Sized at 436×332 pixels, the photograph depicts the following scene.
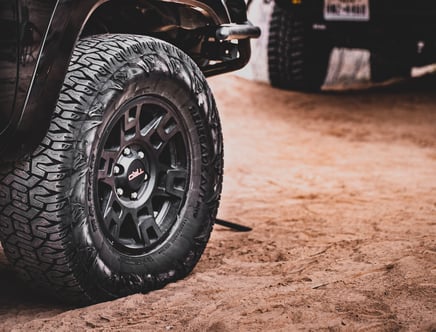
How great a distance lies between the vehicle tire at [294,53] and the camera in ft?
29.2

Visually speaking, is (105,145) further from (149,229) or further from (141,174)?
(149,229)

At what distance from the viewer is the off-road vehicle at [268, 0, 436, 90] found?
793 cm

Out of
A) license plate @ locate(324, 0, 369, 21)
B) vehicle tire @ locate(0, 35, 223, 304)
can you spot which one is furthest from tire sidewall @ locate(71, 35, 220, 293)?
license plate @ locate(324, 0, 369, 21)

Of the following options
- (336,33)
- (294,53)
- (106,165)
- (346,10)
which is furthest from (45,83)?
(294,53)

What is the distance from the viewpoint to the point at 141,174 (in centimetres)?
325

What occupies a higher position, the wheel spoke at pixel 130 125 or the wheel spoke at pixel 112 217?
the wheel spoke at pixel 130 125

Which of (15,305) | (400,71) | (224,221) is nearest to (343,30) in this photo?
(400,71)

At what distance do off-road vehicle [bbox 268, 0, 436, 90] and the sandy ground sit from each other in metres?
0.94

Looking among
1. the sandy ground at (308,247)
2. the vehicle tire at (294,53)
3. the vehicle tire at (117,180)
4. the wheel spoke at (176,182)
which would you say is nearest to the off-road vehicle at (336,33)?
the vehicle tire at (294,53)

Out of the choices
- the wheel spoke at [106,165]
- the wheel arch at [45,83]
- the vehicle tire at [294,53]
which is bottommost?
the vehicle tire at [294,53]

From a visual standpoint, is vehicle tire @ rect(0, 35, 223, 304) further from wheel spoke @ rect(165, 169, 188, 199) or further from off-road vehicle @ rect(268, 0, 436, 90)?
off-road vehicle @ rect(268, 0, 436, 90)

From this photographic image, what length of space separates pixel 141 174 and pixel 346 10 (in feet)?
17.0

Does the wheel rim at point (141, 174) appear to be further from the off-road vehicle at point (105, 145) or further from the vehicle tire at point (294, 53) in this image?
the vehicle tire at point (294, 53)

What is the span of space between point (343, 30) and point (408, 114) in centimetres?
104
